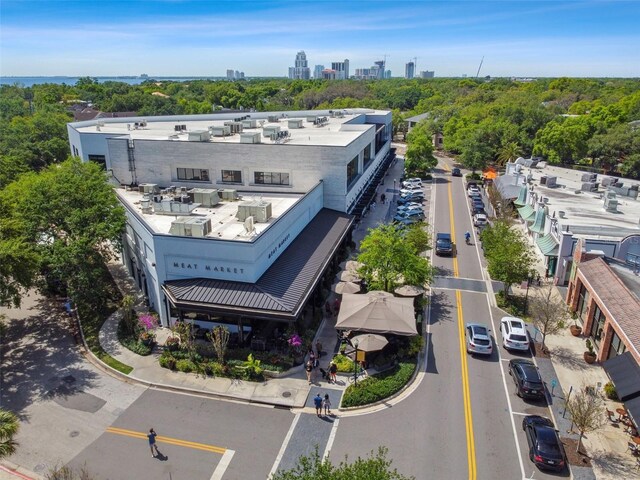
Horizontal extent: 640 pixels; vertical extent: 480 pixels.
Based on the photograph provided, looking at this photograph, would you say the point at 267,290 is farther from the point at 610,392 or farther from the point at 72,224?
the point at 610,392

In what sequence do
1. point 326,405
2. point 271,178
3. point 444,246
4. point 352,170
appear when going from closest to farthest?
point 326,405 → point 271,178 → point 444,246 → point 352,170

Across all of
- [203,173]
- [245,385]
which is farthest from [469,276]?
[203,173]

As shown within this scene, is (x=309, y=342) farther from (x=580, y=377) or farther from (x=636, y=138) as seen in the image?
(x=636, y=138)

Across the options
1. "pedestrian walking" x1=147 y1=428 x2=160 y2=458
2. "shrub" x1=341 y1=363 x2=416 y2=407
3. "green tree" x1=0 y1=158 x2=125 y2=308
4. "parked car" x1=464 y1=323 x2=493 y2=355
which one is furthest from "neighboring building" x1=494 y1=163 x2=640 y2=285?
"green tree" x1=0 y1=158 x2=125 y2=308

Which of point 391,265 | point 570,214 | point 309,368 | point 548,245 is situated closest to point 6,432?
point 309,368

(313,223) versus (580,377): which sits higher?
(313,223)
